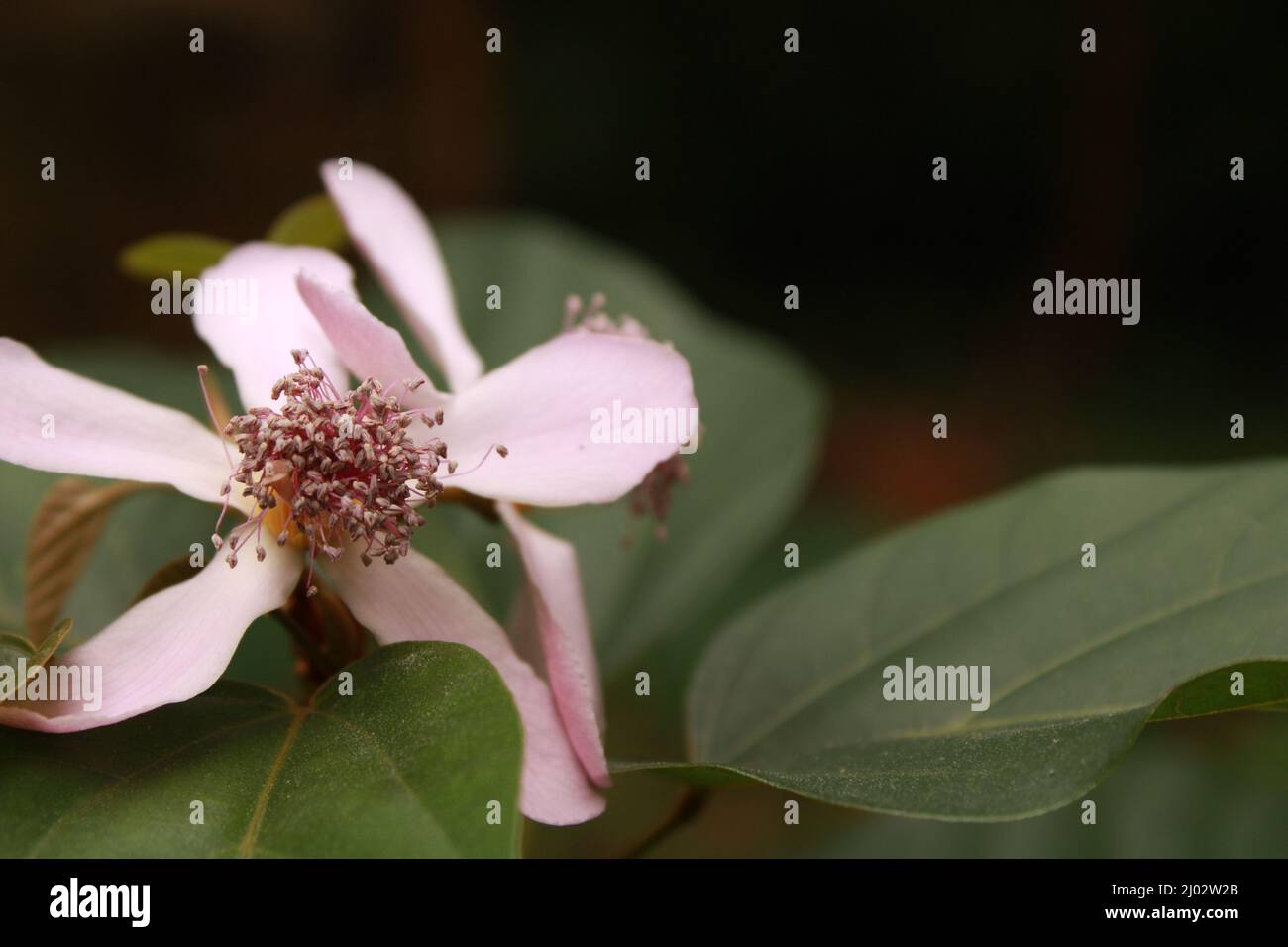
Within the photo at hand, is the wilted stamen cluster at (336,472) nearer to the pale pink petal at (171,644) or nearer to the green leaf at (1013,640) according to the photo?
the pale pink petal at (171,644)

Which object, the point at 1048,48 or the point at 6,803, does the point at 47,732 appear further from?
the point at 1048,48

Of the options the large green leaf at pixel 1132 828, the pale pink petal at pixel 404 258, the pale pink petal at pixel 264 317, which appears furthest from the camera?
the large green leaf at pixel 1132 828

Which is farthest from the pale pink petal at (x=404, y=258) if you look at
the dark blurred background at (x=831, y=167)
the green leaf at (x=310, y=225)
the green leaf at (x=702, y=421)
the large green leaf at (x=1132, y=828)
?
the dark blurred background at (x=831, y=167)

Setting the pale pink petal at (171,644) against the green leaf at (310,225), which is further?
the green leaf at (310,225)

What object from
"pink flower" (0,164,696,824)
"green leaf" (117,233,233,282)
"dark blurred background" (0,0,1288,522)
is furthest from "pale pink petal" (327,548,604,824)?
"dark blurred background" (0,0,1288,522)
